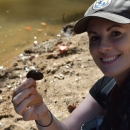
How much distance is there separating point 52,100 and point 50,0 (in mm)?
3923

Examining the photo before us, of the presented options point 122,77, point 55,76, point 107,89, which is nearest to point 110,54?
point 122,77

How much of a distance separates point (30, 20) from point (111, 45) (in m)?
4.19

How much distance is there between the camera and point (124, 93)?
145 cm

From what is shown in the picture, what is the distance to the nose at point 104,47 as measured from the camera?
4.57ft

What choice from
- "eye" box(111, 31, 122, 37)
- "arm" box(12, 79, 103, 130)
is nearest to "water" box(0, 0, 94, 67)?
"arm" box(12, 79, 103, 130)

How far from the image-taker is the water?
4.59m

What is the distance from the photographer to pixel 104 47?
140 centimetres

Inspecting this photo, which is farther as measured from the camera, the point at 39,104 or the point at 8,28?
the point at 8,28

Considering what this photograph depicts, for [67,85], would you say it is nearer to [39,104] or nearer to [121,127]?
[39,104]

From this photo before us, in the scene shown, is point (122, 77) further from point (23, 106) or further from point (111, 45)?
point (23, 106)

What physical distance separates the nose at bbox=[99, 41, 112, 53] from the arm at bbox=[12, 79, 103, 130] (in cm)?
36

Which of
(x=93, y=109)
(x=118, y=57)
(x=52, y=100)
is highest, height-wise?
(x=118, y=57)

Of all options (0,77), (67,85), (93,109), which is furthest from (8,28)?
(93,109)

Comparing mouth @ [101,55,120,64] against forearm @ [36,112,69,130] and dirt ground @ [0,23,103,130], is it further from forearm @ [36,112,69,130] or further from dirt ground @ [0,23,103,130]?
dirt ground @ [0,23,103,130]
